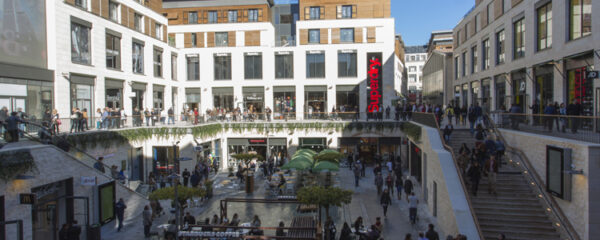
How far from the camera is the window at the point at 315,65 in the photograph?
40000 mm

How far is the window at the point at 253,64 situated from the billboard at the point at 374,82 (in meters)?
11.3

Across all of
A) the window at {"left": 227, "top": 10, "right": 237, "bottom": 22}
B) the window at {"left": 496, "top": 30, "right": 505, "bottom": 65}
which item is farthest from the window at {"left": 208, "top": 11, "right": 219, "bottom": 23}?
the window at {"left": 496, "top": 30, "right": 505, "bottom": 65}

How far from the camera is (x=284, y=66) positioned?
40.6 m

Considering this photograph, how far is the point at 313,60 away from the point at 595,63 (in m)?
25.8

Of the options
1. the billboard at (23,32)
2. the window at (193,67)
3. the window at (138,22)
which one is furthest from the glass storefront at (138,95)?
the billboard at (23,32)

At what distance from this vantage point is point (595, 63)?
17.3 meters

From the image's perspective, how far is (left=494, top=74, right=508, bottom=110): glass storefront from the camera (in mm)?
28766

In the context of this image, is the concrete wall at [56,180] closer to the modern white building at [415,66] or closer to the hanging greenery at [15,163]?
the hanging greenery at [15,163]

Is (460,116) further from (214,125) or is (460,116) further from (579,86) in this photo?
(214,125)

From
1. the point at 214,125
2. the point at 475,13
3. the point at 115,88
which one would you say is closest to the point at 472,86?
the point at 475,13

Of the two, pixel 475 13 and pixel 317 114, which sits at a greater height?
pixel 475 13

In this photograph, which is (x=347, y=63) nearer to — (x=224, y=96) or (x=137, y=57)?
(x=224, y=96)

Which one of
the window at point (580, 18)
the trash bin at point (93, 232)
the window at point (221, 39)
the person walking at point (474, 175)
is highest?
the window at point (221, 39)

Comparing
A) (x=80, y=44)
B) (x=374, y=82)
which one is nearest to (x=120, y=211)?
(x=80, y=44)
